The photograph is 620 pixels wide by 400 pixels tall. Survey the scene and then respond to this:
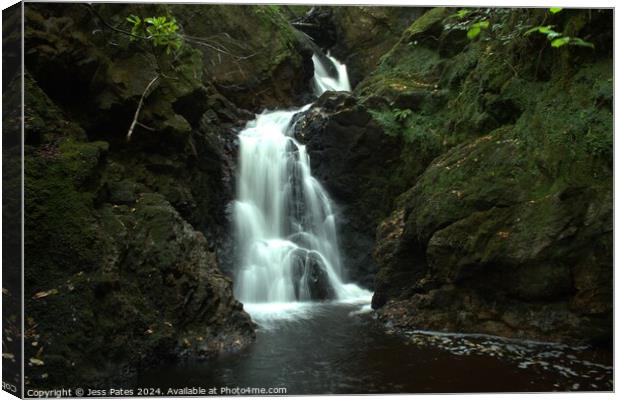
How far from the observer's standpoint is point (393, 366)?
4.67m

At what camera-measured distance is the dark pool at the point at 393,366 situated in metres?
4.15

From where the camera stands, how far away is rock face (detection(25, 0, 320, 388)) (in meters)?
4.13

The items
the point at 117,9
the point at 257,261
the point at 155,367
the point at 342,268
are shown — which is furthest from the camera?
the point at 342,268

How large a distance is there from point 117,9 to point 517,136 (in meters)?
5.21

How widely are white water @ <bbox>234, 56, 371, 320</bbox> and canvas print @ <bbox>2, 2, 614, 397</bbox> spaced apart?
0.05 meters

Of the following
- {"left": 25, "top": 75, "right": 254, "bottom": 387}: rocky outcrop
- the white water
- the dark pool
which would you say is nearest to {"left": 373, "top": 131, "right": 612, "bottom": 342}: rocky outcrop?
the dark pool

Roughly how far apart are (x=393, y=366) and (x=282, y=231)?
5027 millimetres

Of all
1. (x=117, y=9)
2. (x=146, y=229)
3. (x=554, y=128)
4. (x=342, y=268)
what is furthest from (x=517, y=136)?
(x=117, y=9)

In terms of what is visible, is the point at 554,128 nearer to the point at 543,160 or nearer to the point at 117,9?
the point at 543,160

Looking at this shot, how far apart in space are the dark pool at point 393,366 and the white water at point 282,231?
5.29 ft

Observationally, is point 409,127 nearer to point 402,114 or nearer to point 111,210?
point 402,114

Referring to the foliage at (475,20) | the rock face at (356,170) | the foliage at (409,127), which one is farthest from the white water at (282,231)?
the foliage at (475,20)

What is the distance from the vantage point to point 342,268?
30.6 ft

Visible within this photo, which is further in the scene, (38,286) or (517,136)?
(517,136)
